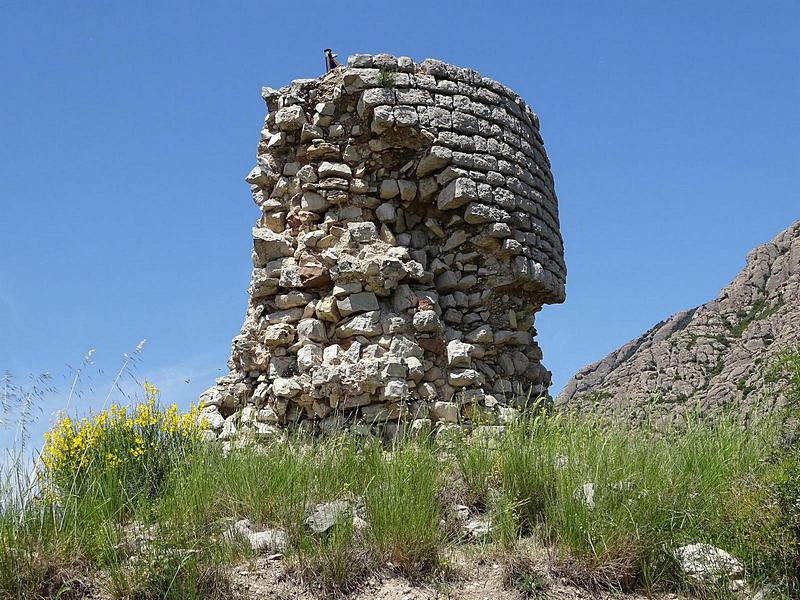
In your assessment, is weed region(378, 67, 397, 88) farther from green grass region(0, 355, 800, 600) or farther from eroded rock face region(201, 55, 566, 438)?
green grass region(0, 355, 800, 600)

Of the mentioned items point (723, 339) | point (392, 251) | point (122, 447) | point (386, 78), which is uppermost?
point (386, 78)

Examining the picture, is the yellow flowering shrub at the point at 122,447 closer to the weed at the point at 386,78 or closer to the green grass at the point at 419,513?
the green grass at the point at 419,513

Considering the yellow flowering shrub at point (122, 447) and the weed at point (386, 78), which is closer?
the yellow flowering shrub at point (122, 447)

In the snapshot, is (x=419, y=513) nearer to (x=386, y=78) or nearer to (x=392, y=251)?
(x=392, y=251)

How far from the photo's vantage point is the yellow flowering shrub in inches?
236

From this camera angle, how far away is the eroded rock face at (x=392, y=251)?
788cm

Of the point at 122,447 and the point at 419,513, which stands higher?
the point at 122,447

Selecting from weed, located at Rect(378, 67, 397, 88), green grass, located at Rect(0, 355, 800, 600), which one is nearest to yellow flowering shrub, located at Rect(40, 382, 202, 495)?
green grass, located at Rect(0, 355, 800, 600)

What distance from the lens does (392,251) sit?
8.09 metres

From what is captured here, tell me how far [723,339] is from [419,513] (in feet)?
64.2

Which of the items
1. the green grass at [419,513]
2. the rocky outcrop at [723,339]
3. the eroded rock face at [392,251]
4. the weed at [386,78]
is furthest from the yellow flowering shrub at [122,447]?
the rocky outcrop at [723,339]

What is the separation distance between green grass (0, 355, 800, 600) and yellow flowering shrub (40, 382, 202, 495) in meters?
0.06

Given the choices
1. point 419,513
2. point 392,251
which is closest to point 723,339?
point 392,251

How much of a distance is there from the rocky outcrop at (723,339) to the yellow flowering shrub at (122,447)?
10.4 meters
